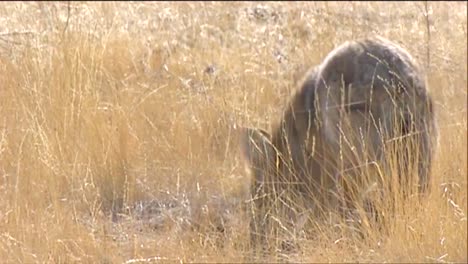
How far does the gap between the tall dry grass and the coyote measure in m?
0.21

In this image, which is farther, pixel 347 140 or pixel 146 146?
pixel 146 146

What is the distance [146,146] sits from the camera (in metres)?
5.50

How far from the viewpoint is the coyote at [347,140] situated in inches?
197

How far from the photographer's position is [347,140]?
5.06 metres

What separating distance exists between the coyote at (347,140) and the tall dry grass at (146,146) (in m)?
0.21

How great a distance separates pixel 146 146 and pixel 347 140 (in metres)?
1.24

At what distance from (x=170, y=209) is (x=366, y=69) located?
4.52 feet

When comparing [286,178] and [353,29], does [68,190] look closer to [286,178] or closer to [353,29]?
[286,178]

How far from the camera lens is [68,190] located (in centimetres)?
467

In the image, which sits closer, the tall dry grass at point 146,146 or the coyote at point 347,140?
the tall dry grass at point 146,146

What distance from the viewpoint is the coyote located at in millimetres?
4996

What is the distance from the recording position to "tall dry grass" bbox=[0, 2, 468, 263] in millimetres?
4539

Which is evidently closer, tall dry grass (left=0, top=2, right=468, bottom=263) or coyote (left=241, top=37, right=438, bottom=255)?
tall dry grass (left=0, top=2, right=468, bottom=263)

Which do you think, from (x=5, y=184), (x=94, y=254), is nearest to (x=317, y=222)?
(x=94, y=254)
